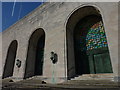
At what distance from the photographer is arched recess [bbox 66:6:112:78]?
5.10 m

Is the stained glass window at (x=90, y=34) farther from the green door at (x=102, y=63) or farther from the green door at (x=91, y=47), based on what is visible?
the green door at (x=102, y=63)

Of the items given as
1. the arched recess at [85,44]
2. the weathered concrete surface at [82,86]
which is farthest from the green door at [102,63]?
Result: the weathered concrete surface at [82,86]

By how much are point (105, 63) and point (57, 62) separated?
2.59 meters

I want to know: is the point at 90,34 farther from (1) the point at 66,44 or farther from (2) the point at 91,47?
(1) the point at 66,44

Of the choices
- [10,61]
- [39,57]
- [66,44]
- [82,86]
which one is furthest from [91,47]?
[10,61]

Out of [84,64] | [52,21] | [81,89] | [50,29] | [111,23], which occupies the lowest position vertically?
[81,89]

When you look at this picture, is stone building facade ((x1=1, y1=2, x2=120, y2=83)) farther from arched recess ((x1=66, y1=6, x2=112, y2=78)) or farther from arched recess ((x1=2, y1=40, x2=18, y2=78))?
arched recess ((x1=2, y1=40, x2=18, y2=78))

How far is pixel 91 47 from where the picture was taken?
18.2 ft

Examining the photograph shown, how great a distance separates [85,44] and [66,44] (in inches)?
51.7

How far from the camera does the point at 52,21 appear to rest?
6723 millimetres

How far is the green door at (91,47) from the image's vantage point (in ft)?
16.6

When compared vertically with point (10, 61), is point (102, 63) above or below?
below

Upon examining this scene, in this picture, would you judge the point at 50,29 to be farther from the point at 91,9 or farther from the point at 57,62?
the point at 91,9

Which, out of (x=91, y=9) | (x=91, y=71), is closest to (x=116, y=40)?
(x=91, y=71)
